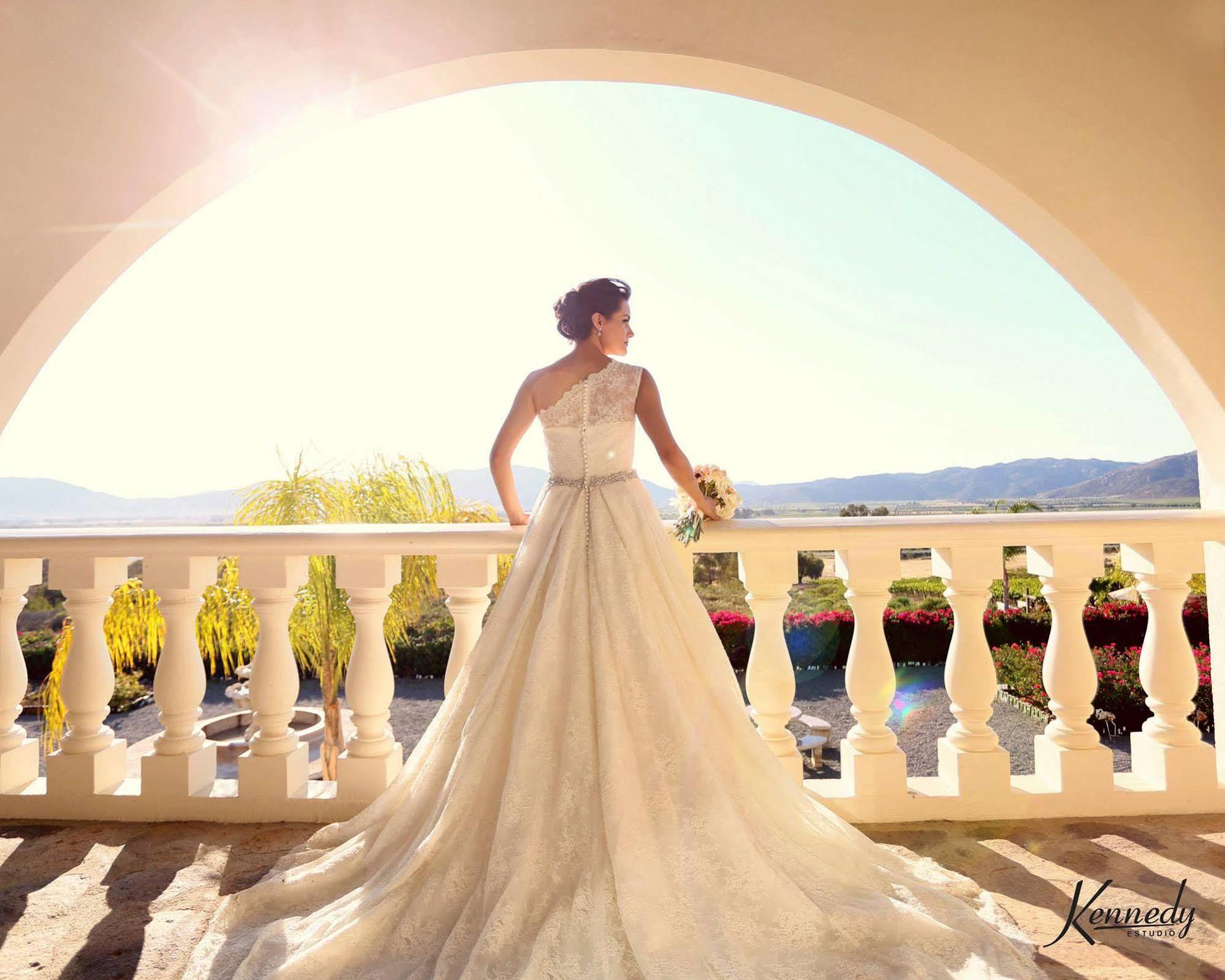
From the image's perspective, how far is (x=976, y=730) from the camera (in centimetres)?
256

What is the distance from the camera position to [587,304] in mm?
2410

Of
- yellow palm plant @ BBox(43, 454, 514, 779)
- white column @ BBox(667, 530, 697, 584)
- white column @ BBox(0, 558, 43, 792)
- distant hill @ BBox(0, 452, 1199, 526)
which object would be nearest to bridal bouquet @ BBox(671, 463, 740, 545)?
white column @ BBox(667, 530, 697, 584)

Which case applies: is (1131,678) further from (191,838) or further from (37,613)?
(37,613)

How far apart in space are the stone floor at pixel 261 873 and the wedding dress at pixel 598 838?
151 mm

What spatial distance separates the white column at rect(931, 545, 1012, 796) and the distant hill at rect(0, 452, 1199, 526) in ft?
73.7

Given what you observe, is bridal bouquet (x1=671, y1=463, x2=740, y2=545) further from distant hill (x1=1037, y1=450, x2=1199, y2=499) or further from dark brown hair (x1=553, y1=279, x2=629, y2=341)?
distant hill (x1=1037, y1=450, x2=1199, y2=499)

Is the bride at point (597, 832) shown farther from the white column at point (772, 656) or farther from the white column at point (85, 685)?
the white column at point (85, 685)

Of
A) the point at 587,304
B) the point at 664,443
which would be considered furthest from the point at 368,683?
the point at 587,304

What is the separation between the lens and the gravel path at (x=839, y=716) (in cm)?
1295

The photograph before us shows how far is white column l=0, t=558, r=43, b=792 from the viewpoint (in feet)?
8.59

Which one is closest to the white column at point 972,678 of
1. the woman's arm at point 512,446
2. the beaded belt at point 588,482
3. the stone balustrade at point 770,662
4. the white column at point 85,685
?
the stone balustrade at point 770,662

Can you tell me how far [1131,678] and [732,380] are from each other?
50310mm

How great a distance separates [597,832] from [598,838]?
0.02m

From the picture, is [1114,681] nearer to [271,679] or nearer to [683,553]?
[683,553]
